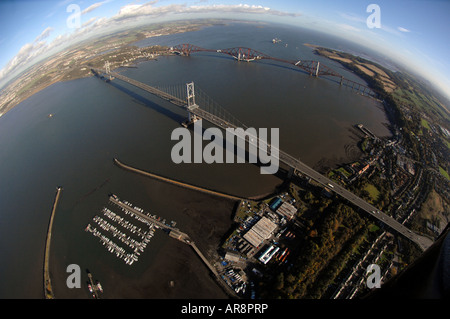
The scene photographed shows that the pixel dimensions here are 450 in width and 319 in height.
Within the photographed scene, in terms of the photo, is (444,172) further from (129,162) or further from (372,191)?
(129,162)

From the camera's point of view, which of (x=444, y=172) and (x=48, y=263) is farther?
(x=444, y=172)

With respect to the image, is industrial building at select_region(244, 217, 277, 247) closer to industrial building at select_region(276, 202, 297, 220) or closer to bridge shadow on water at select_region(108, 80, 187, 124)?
industrial building at select_region(276, 202, 297, 220)

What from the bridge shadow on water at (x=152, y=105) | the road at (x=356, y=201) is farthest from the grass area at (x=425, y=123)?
the bridge shadow on water at (x=152, y=105)

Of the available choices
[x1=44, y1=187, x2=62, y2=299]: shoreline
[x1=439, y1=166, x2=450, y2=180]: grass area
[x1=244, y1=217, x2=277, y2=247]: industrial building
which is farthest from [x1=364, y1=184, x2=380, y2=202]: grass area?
[x1=44, y1=187, x2=62, y2=299]: shoreline

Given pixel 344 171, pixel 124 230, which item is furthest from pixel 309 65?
pixel 124 230

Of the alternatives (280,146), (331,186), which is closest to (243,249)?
(331,186)

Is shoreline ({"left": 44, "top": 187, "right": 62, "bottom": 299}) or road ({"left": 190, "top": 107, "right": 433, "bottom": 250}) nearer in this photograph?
shoreline ({"left": 44, "top": 187, "right": 62, "bottom": 299})
